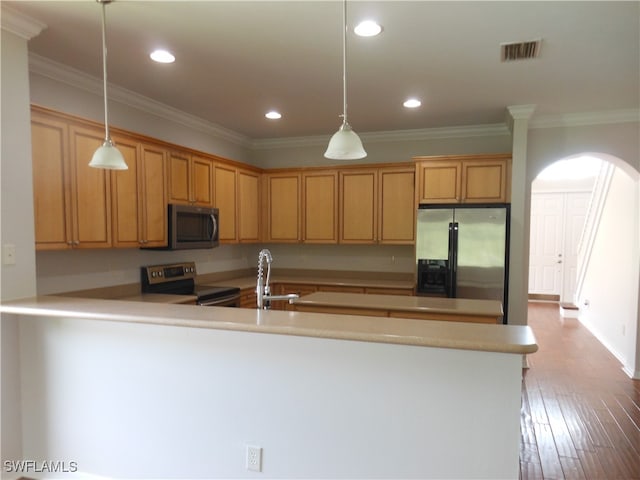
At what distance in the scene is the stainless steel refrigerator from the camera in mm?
4113

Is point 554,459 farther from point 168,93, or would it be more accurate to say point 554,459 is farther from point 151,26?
point 168,93

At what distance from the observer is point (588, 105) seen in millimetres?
3971

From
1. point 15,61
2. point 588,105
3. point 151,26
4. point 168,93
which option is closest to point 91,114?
point 168,93

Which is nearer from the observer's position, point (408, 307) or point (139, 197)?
point (408, 307)

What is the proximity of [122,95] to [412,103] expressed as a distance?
8.92 ft

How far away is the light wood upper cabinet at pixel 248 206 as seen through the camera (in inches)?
195

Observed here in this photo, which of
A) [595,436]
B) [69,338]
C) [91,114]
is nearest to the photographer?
[69,338]

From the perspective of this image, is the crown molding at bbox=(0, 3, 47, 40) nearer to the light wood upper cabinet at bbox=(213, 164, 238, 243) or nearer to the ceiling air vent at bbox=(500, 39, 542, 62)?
the light wood upper cabinet at bbox=(213, 164, 238, 243)

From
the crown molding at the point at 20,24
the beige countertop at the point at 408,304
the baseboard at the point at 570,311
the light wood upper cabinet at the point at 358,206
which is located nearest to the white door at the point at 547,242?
the baseboard at the point at 570,311

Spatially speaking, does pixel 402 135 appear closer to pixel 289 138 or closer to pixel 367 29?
pixel 289 138

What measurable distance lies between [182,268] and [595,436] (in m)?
3.93

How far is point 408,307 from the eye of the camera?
301 centimetres

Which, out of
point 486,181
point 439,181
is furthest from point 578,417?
point 439,181

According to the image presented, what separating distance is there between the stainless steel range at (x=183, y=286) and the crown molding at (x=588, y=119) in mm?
3828
